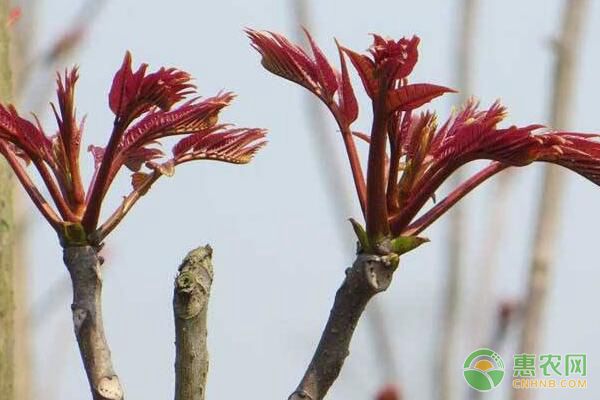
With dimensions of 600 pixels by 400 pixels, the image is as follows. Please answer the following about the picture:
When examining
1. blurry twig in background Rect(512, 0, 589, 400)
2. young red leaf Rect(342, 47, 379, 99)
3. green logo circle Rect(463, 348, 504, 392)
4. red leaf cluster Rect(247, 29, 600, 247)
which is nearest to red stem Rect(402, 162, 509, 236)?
red leaf cluster Rect(247, 29, 600, 247)

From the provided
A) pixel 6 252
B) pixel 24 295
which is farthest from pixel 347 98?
pixel 24 295

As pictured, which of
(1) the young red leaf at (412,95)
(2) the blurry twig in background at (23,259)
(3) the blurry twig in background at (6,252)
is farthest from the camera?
(2) the blurry twig in background at (23,259)

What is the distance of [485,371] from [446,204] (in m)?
0.78

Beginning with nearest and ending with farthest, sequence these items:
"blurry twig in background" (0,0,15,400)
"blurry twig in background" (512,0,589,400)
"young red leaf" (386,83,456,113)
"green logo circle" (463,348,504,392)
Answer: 1. "young red leaf" (386,83,456,113)
2. "blurry twig in background" (0,0,15,400)
3. "green logo circle" (463,348,504,392)
4. "blurry twig in background" (512,0,589,400)

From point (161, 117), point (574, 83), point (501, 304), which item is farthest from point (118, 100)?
point (574, 83)

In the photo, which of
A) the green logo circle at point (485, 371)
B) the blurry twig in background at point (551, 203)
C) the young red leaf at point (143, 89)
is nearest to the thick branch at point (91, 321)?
the young red leaf at point (143, 89)

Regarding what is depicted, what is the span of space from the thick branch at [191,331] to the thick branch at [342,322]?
0.23 feet

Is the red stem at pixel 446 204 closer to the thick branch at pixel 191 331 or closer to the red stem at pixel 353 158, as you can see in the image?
the red stem at pixel 353 158

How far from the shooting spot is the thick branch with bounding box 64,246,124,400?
81 cm

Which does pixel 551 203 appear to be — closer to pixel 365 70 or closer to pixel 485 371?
pixel 485 371

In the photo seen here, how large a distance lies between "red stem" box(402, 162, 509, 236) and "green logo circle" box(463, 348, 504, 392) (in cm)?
72

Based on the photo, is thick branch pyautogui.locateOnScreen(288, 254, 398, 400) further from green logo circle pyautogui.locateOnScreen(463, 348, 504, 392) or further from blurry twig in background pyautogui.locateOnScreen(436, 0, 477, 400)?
blurry twig in background pyautogui.locateOnScreen(436, 0, 477, 400)

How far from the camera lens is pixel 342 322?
807mm

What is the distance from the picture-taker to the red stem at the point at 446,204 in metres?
0.81
